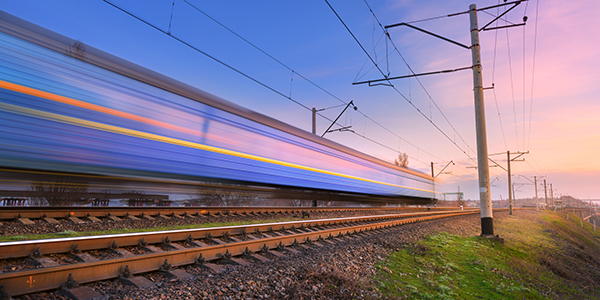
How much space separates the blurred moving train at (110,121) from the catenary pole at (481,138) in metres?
7.58

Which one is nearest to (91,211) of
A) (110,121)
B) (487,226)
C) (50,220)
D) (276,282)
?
(50,220)

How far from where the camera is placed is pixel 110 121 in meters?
5.22

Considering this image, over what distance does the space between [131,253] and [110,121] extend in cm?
231

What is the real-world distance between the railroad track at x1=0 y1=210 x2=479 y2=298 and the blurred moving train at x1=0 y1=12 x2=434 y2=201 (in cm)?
121

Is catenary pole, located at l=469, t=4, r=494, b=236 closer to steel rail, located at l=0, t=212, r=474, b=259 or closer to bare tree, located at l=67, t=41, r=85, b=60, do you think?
steel rail, located at l=0, t=212, r=474, b=259

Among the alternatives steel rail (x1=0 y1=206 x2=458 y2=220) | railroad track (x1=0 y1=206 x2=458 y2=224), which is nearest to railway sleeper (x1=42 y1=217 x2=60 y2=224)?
railroad track (x1=0 y1=206 x2=458 y2=224)

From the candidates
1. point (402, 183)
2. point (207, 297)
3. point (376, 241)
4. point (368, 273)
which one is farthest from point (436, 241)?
point (402, 183)

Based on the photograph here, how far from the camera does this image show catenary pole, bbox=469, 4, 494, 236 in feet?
34.8

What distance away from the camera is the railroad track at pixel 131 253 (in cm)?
327

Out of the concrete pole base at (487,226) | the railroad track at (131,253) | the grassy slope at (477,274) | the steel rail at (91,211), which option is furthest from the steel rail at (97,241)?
the concrete pole base at (487,226)

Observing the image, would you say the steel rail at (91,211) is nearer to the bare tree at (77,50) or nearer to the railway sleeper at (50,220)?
the railway sleeper at (50,220)

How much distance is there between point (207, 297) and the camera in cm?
342

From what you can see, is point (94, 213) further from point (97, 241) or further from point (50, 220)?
point (97, 241)

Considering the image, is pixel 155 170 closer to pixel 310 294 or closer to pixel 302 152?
pixel 310 294
